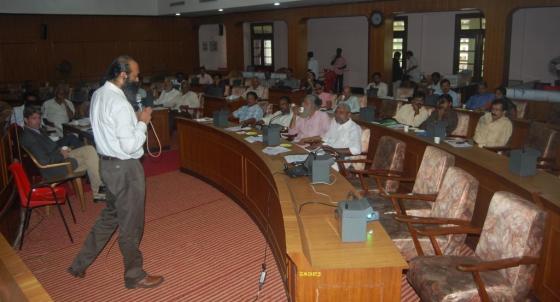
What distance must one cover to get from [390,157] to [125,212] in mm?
2635

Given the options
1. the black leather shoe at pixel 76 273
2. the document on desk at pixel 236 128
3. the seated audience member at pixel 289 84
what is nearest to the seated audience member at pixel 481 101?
the document on desk at pixel 236 128

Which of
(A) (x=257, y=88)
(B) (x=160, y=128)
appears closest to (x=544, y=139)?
(B) (x=160, y=128)

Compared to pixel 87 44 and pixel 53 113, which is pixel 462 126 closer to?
pixel 53 113

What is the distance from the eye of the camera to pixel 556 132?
5578mm

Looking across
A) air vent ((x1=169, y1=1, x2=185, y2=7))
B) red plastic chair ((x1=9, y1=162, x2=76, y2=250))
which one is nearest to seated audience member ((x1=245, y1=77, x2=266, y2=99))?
air vent ((x1=169, y1=1, x2=185, y2=7))

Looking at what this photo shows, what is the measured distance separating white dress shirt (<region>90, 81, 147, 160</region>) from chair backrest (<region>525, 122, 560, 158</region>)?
14.7 ft

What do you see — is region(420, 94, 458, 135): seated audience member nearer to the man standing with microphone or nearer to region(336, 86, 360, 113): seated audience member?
region(336, 86, 360, 113): seated audience member

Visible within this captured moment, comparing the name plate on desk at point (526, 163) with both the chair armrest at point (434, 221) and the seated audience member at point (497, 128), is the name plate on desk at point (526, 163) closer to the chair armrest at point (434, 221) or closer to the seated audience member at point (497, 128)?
the chair armrest at point (434, 221)

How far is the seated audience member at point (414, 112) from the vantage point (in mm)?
7457

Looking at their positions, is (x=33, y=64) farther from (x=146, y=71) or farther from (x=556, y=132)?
(x=556, y=132)

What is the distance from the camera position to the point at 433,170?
427 cm

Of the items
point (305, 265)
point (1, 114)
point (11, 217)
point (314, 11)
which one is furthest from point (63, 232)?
point (314, 11)

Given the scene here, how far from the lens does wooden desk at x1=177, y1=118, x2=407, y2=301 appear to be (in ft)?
8.33

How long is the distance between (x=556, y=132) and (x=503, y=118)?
2.34 feet
